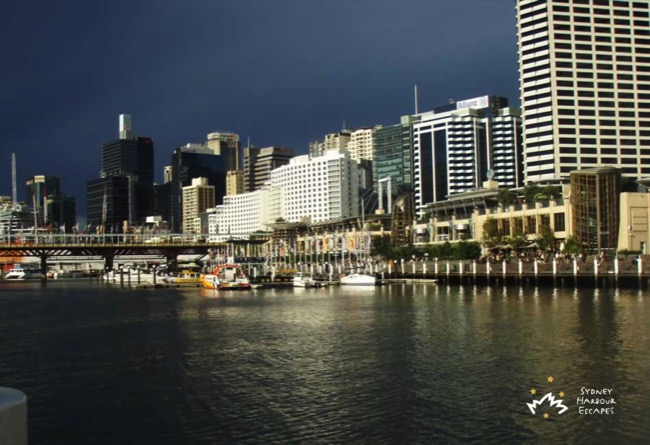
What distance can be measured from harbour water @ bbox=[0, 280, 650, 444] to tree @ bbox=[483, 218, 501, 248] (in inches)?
2866

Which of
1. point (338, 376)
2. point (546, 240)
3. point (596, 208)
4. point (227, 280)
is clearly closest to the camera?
point (338, 376)

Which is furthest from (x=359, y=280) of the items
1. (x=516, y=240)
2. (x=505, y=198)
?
(x=505, y=198)

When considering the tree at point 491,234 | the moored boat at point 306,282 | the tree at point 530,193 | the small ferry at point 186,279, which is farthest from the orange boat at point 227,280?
the tree at point 530,193

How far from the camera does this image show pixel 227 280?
13612cm

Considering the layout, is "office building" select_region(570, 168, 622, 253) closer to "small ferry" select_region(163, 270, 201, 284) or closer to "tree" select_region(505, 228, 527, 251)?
"tree" select_region(505, 228, 527, 251)

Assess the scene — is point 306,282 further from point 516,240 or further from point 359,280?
point 516,240

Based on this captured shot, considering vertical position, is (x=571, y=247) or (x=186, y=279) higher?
(x=571, y=247)

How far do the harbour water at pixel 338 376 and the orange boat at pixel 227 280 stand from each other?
61.5 m

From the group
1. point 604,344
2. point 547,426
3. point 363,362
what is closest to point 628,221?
point 604,344

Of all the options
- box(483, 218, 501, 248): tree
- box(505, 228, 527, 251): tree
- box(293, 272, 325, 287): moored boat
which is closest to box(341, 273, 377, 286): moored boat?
box(293, 272, 325, 287): moored boat

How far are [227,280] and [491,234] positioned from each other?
5530cm

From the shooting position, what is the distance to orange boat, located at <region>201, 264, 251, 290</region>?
134m

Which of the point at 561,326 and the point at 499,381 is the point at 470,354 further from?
the point at 561,326

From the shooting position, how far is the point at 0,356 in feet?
158
